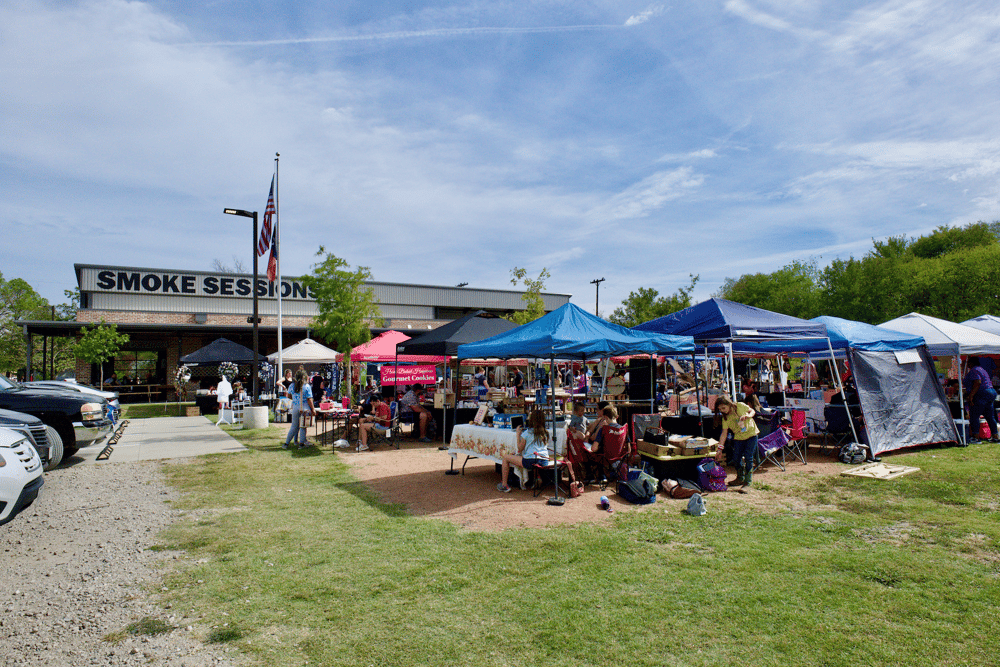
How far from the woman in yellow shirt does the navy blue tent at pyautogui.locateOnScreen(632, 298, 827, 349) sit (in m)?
1.94

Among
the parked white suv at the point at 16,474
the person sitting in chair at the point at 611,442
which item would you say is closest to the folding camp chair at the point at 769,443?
the person sitting in chair at the point at 611,442

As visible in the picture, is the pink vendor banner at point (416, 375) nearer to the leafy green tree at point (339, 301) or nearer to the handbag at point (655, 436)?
the leafy green tree at point (339, 301)

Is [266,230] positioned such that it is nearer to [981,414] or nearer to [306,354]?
[306,354]

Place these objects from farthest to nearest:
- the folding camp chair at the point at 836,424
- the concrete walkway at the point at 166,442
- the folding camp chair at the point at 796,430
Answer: the concrete walkway at the point at 166,442, the folding camp chair at the point at 836,424, the folding camp chair at the point at 796,430

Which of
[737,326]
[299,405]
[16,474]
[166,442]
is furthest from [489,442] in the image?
[166,442]

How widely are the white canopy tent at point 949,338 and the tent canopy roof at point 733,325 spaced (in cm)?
407

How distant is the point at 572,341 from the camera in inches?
295

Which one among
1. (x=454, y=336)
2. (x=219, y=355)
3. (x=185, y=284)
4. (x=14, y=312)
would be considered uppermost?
(x=14, y=312)

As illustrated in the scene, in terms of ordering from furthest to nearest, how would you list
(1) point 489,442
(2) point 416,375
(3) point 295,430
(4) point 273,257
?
(4) point 273,257 < (2) point 416,375 < (3) point 295,430 < (1) point 489,442

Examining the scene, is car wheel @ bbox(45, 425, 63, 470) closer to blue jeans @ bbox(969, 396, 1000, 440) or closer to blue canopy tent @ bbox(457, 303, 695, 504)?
blue canopy tent @ bbox(457, 303, 695, 504)

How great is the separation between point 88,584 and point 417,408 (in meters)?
9.58

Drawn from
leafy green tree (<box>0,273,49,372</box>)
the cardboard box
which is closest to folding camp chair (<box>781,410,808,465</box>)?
the cardboard box

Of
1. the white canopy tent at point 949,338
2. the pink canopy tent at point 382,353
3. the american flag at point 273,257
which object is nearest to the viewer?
the white canopy tent at point 949,338

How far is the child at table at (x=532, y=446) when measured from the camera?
7.58m
